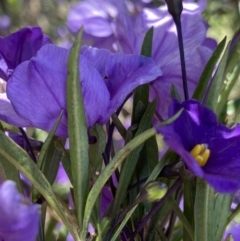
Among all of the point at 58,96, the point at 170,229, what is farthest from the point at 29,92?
the point at 170,229

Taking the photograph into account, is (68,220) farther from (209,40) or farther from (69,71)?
(209,40)

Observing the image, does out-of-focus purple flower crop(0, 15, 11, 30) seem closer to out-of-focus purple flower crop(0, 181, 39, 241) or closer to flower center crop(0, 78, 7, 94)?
flower center crop(0, 78, 7, 94)

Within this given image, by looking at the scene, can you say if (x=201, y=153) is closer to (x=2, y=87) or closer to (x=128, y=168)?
(x=128, y=168)

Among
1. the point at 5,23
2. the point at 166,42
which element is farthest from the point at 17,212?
the point at 5,23

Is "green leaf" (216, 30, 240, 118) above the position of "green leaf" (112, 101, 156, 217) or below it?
above

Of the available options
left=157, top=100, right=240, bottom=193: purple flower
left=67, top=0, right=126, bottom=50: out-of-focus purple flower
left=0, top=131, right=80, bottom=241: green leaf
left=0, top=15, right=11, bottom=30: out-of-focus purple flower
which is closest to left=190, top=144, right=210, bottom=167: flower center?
left=157, top=100, right=240, bottom=193: purple flower
